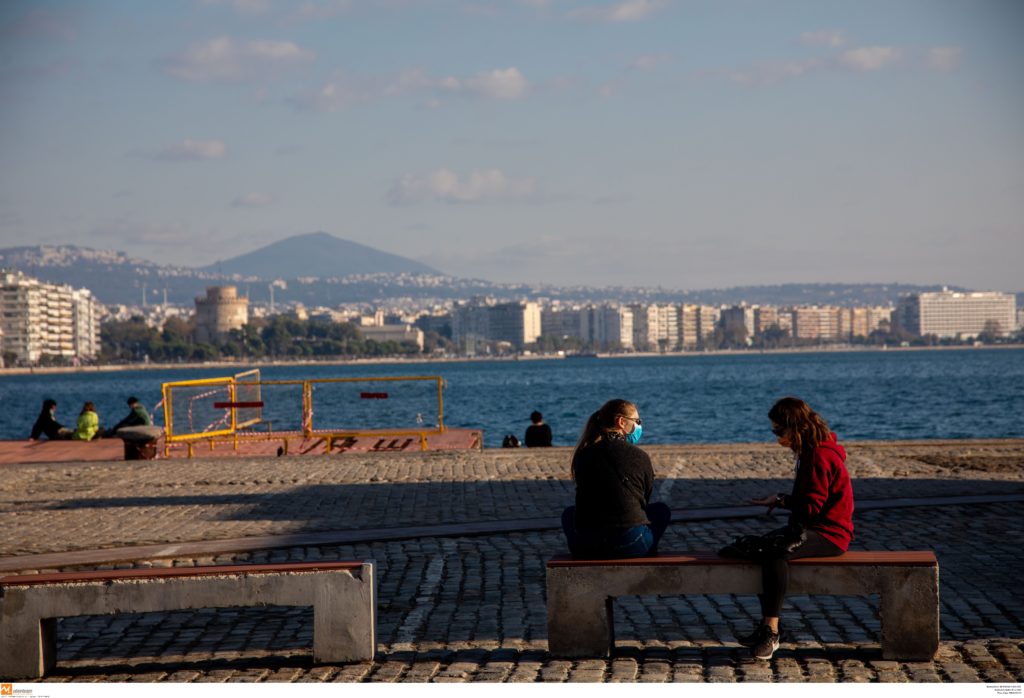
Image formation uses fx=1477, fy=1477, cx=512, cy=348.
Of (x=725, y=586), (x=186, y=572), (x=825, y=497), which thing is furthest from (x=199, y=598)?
(x=825, y=497)

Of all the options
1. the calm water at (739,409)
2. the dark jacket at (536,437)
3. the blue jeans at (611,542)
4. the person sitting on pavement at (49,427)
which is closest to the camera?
the blue jeans at (611,542)

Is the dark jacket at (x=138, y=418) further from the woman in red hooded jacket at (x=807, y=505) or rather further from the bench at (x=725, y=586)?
the woman in red hooded jacket at (x=807, y=505)

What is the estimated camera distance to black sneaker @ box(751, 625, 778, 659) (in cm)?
731

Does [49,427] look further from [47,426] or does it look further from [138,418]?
[138,418]

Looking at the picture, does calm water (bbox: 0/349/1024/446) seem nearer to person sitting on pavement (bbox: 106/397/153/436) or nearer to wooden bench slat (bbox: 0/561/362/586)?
person sitting on pavement (bbox: 106/397/153/436)

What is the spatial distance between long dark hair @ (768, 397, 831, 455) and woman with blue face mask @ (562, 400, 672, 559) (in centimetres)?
71

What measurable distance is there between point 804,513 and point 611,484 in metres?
0.98

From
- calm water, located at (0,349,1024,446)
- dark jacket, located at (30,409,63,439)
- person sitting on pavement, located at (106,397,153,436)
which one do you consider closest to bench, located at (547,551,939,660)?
person sitting on pavement, located at (106,397,153,436)

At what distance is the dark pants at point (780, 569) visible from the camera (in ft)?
23.7

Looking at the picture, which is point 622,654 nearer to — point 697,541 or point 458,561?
point 458,561

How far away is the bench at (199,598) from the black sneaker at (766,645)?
193cm

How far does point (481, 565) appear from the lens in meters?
11.0

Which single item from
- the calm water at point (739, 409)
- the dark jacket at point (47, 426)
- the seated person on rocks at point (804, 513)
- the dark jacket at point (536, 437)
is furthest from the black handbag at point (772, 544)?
the calm water at point (739, 409)
